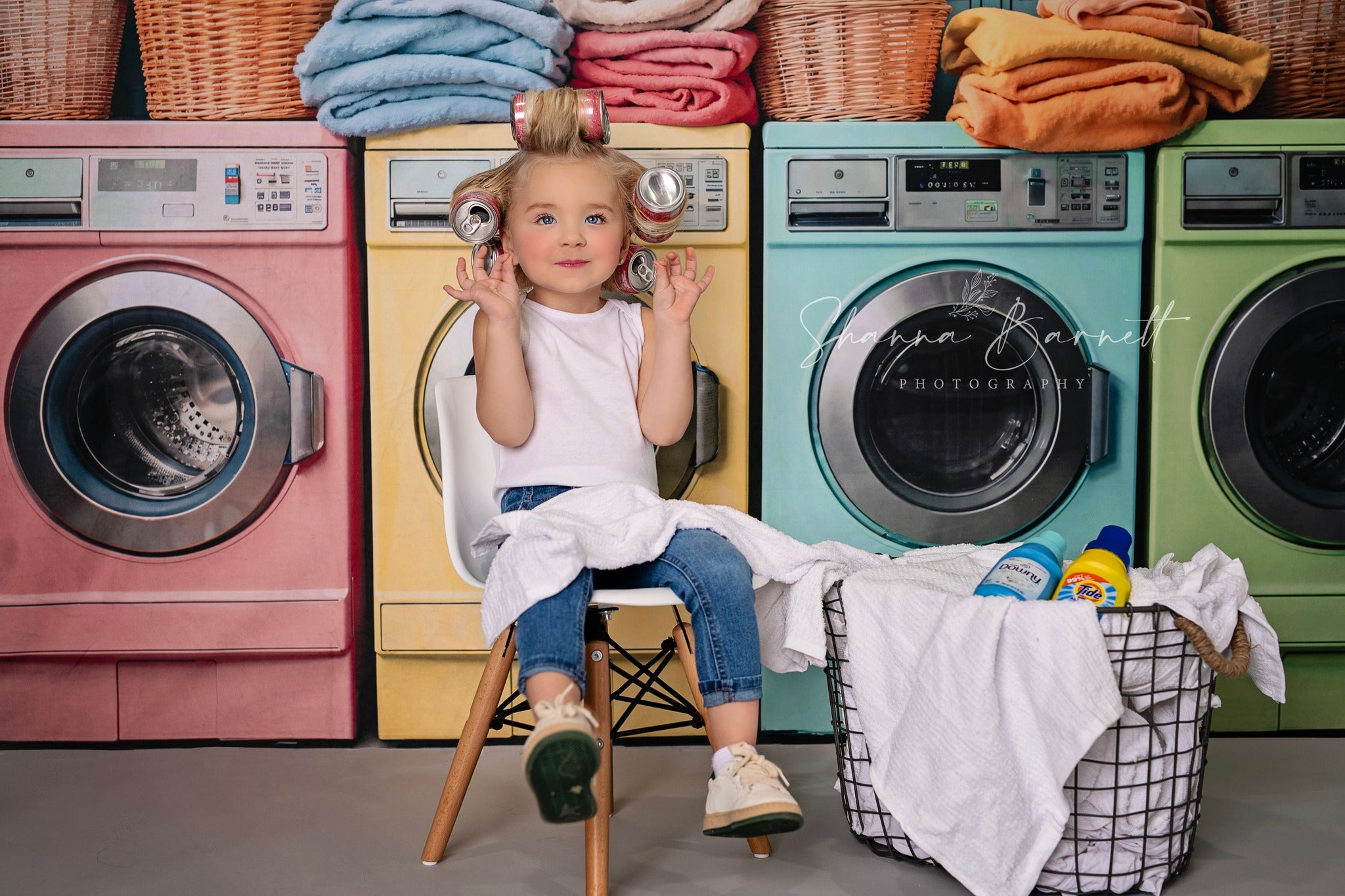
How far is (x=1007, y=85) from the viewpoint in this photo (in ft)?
5.81

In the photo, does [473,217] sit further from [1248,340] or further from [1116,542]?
[1248,340]

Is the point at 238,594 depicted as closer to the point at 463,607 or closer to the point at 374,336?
the point at 463,607

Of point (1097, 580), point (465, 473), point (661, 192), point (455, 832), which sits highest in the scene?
point (661, 192)

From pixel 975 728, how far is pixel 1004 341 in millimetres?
860

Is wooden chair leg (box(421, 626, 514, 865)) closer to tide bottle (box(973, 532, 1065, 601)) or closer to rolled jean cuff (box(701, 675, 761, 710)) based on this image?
rolled jean cuff (box(701, 675, 761, 710))

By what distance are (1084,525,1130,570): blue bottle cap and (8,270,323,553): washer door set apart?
4.52 feet

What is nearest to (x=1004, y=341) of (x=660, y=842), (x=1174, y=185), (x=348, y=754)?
(x=1174, y=185)

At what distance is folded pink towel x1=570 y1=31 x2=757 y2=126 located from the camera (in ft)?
5.98

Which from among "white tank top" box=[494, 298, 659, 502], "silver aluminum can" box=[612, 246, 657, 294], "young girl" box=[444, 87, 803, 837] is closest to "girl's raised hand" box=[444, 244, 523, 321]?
"young girl" box=[444, 87, 803, 837]

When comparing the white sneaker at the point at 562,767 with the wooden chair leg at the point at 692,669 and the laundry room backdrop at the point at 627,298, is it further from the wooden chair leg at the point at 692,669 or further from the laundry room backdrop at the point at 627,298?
the laundry room backdrop at the point at 627,298

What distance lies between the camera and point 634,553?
4.41ft

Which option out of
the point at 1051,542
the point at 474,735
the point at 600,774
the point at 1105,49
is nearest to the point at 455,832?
the point at 474,735

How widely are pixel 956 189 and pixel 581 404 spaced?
845 mm

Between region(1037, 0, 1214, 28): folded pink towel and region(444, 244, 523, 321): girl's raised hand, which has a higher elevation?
region(1037, 0, 1214, 28): folded pink towel
